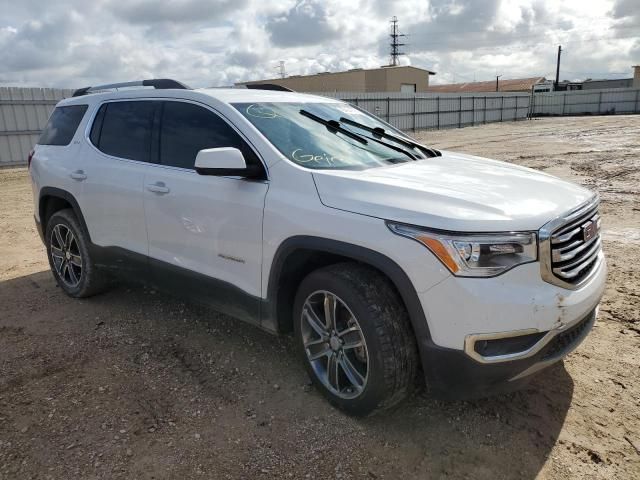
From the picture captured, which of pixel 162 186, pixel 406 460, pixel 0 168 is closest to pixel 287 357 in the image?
pixel 406 460

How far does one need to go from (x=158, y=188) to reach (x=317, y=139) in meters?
1.21

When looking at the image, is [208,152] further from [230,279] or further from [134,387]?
[134,387]

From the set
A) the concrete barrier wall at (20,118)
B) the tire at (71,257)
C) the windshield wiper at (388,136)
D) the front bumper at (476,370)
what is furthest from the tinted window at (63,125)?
the concrete barrier wall at (20,118)

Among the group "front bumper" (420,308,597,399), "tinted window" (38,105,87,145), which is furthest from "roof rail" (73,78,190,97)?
"front bumper" (420,308,597,399)

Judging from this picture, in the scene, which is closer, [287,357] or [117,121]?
[287,357]

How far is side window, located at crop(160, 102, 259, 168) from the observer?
11.1 ft

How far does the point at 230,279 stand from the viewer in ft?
10.9

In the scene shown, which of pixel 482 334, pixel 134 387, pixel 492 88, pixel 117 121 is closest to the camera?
pixel 482 334

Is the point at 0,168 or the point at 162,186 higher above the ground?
the point at 162,186

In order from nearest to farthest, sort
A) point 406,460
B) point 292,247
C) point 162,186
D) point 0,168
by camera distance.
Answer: point 406,460 < point 292,247 < point 162,186 < point 0,168

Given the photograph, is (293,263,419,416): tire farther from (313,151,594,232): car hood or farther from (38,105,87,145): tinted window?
(38,105,87,145): tinted window

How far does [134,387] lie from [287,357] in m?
1.03

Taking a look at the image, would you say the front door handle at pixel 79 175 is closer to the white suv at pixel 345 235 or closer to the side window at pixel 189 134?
the white suv at pixel 345 235

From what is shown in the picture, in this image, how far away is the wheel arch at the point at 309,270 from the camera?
2463 mm
